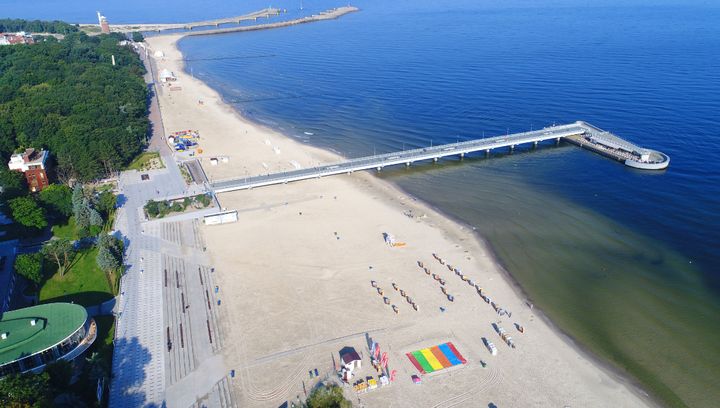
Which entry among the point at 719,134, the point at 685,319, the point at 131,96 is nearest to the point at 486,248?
the point at 685,319

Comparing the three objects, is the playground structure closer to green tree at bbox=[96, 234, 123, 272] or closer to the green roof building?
green tree at bbox=[96, 234, 123, 272]

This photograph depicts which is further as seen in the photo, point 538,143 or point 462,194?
point 538,143

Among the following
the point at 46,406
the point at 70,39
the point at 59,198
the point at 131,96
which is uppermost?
the point at 70,39

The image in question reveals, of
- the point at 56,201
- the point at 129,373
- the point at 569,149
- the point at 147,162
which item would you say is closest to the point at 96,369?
the point at 129,373

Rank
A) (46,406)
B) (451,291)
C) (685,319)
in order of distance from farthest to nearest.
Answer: (451,291)
(685,319)
(46,406)

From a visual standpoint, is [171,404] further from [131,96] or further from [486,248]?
[131,96]

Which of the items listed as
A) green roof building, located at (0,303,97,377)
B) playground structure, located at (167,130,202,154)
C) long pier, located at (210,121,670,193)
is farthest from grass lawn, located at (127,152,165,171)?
green roof building, located at (0,303,97,377)

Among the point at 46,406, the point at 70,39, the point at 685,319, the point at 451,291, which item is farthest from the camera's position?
the point at 70,39
